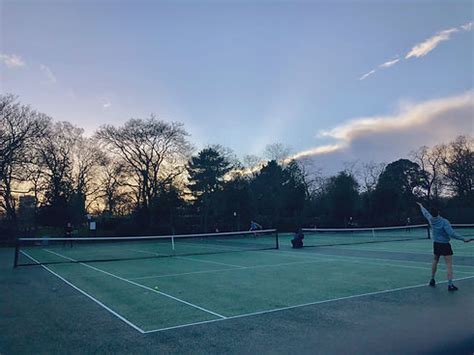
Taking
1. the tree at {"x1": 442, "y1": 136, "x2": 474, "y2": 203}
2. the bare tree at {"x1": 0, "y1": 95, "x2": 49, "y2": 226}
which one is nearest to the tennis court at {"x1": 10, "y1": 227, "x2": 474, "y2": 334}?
the bare tree at {"x1": 0, "y1": 95, "x2": 49, "y2": 226}

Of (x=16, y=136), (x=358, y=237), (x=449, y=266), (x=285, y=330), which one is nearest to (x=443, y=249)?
(x=449, y=266)

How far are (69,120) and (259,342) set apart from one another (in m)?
43.4

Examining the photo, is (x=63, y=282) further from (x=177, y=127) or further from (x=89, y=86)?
(x=177, y=127)

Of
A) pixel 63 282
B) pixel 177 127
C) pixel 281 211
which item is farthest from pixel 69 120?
pixel 63 282

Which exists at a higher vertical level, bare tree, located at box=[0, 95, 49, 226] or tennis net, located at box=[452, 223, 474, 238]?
bare tree, located at box=[0, 95, 49, 226]

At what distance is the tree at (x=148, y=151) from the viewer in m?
44.2

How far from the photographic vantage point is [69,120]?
43000mm

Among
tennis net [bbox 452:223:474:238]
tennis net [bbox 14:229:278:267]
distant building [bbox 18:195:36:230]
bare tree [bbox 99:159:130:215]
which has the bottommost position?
tennis net [bbox 14:229:278:267]

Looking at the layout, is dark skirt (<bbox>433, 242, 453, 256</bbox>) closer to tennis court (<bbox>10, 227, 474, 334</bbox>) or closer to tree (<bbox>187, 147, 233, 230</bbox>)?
tennis court (<bbox>10, 227, 474, 334</bbox>)

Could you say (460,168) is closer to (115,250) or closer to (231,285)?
(115,250)

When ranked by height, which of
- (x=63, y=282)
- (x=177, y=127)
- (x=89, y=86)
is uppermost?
(x=177, y=127)

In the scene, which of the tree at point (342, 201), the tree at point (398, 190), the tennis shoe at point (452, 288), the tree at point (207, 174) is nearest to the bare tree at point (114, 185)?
the tree at point (207, 174)

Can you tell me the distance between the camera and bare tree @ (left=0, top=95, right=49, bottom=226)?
30562 millimetres

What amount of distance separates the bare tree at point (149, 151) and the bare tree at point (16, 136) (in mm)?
10180
